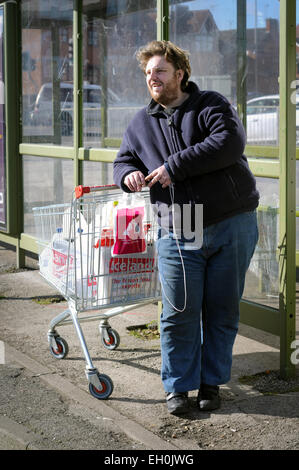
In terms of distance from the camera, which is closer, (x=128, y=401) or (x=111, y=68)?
(x=128, y=401)

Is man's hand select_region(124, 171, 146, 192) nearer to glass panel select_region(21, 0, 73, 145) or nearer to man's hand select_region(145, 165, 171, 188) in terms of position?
man's hand select_region(145, 165, 171, 188)

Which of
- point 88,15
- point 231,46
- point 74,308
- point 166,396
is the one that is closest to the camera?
point 166,396

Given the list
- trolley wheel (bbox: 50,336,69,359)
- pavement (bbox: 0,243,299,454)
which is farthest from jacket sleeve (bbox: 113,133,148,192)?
trolley wheel (bbox: 50,336,69,359)

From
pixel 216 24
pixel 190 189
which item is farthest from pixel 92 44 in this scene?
pixel 190 189

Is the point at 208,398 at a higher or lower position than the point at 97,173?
lower

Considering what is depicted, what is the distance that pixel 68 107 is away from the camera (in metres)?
7.14

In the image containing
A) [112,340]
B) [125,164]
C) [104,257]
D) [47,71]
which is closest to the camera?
[125,164]

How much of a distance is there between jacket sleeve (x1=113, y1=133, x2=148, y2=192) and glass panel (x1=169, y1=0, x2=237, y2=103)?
142cm

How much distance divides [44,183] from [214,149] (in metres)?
3.92

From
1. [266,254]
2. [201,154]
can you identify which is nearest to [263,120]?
[266,254]

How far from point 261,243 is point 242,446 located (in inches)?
65.8

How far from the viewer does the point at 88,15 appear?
693 cm

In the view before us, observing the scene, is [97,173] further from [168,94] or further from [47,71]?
[168,94]

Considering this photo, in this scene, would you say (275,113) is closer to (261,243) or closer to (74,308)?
(261,243)
